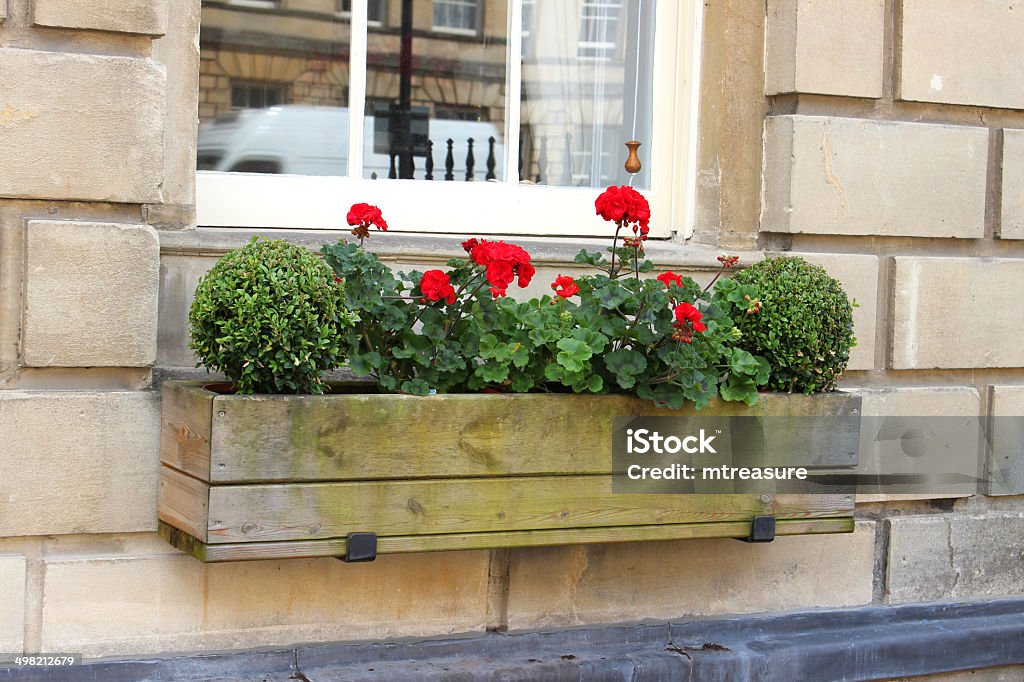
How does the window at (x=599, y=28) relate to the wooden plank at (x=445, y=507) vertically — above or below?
above

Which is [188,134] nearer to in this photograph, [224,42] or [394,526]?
[394,526]

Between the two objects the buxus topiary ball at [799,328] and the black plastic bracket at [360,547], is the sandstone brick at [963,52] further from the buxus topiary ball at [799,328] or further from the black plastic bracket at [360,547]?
the black plastic bracket at [360,547]

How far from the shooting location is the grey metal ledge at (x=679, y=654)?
2.98 m

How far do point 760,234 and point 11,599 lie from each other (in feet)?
A: 7.66

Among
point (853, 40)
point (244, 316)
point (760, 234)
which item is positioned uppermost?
point (853, 40)

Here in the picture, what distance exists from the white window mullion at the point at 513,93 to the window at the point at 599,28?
0.24 metres

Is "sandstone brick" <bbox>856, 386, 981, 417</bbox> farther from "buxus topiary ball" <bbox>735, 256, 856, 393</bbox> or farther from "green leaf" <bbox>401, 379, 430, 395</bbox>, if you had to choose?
"green leaf" <bbox>401, 379, 430, 395</bbox>

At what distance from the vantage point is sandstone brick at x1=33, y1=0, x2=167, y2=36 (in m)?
2.74

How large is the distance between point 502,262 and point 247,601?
1.09m

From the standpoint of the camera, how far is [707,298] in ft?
10.4

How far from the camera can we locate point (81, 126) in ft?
9.17

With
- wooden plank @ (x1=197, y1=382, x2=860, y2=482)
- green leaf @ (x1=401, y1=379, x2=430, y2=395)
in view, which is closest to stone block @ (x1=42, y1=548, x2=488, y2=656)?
wooden plank @ (x1=197, y1=382, x2=860, y2=482)

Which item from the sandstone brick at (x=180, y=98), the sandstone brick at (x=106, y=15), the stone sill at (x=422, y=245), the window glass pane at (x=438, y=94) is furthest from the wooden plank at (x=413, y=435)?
the window glass pane at (x=438, y=94)

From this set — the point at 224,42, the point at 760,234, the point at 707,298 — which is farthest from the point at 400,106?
the point at 707,298
